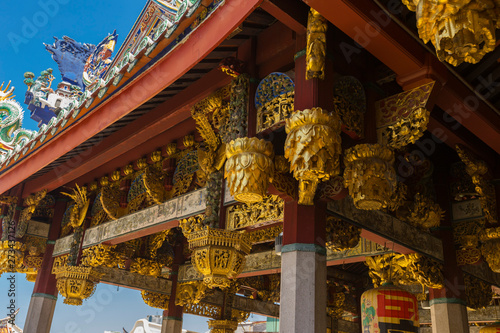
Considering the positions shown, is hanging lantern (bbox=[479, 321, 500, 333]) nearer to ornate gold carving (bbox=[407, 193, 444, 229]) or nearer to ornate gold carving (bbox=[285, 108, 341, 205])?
ornate gold carving (bbox=[407, 193, 444, 229])

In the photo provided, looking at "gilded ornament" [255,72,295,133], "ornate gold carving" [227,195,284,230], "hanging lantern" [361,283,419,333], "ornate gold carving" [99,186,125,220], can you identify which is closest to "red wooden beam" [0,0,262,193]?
"gilded ornament" [255,72,295,133]

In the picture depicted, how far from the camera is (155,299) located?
973 cm

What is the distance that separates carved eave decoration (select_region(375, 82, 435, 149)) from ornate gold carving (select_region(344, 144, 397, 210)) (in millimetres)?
200

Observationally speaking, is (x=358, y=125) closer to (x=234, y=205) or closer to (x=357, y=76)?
(x=357, y=76)

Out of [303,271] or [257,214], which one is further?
[257,214]

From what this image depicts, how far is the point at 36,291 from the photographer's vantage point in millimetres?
8938

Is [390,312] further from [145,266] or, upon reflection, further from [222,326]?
[222,326]

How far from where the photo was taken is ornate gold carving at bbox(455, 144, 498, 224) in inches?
239

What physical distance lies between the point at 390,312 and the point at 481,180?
2502mm

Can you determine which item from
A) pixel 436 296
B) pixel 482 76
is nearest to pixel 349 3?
pixel 482 76

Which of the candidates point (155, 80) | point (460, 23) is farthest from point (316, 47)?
point (460, 23)

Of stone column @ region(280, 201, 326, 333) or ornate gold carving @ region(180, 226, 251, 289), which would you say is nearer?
stone column @ region(280, 201, 326, 333)

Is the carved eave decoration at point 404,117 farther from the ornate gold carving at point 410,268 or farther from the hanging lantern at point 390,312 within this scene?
the ornate gold carving at point 410,268

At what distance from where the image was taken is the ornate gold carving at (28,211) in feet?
29.2
